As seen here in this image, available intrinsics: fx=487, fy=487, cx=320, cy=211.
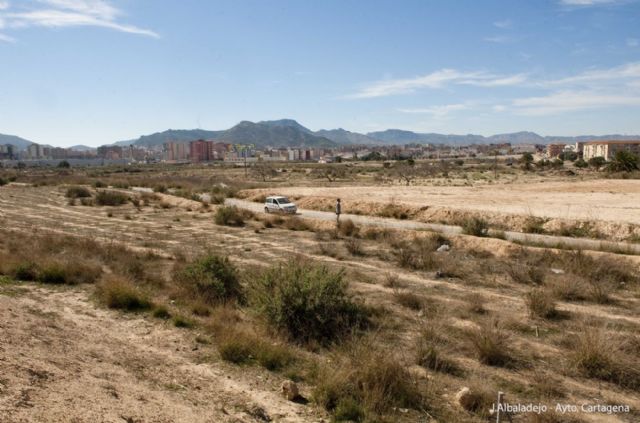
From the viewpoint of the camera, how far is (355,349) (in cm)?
796

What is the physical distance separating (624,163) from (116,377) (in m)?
74.9

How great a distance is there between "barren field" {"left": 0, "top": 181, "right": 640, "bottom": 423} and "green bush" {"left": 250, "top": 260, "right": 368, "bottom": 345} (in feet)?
1.04

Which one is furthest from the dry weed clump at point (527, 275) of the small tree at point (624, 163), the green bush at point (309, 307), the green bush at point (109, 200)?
the small tree at point (624, 163)

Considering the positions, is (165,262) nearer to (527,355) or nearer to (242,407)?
(242,407)

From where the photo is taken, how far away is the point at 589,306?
12.3 metres

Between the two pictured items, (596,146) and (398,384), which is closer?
(398,384)

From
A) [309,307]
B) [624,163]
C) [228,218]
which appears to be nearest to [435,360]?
[309,307]

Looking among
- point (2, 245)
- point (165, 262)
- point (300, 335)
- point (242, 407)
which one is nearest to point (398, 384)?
point (242, 407)

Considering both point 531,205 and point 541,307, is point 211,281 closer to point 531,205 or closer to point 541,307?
point 541,307

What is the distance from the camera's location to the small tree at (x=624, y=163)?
215ft

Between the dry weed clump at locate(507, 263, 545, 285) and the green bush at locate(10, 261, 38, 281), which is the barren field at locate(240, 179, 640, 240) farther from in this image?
the green bush at locate(10, 261, 38, 281)

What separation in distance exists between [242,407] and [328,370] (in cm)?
146

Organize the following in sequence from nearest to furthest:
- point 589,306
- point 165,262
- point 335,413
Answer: point 335,413 < point 589,306 < point 165,262

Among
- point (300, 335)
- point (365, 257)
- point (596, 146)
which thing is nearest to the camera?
point (300, 335)
